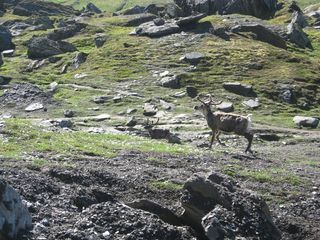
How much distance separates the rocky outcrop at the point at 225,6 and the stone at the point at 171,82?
54.3m

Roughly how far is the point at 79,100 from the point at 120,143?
36.4 metres

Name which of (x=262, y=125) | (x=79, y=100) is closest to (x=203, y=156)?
(x=262, y=125)

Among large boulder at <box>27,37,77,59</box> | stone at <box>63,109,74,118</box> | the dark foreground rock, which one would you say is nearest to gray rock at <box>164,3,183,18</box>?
large boulder at <box>27,37,77,59</box>

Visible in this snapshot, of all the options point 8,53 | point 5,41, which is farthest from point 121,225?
point 5,41

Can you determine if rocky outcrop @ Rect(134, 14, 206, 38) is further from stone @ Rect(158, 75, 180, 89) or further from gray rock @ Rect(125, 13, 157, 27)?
stone @ Rect(158, 75, 180, 89)

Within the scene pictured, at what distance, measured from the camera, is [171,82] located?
73625 millimetres

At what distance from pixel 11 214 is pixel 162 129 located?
29.7 meters

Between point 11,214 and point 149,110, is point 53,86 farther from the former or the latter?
point 11,214

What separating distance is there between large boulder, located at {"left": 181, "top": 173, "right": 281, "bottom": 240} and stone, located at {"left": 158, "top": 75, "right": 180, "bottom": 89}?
5429 centimetres

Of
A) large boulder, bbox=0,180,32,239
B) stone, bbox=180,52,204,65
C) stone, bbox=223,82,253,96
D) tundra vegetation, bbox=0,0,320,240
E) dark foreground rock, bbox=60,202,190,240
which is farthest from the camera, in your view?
stone, bbox=180,52,204,65

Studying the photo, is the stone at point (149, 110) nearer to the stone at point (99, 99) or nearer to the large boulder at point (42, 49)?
the stone at point (99, 99)

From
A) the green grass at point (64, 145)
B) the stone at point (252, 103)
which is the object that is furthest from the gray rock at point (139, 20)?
the green grass at point (64, 145)

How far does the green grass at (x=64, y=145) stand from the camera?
89.0 ft

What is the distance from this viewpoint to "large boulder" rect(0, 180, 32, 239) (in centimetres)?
1445
